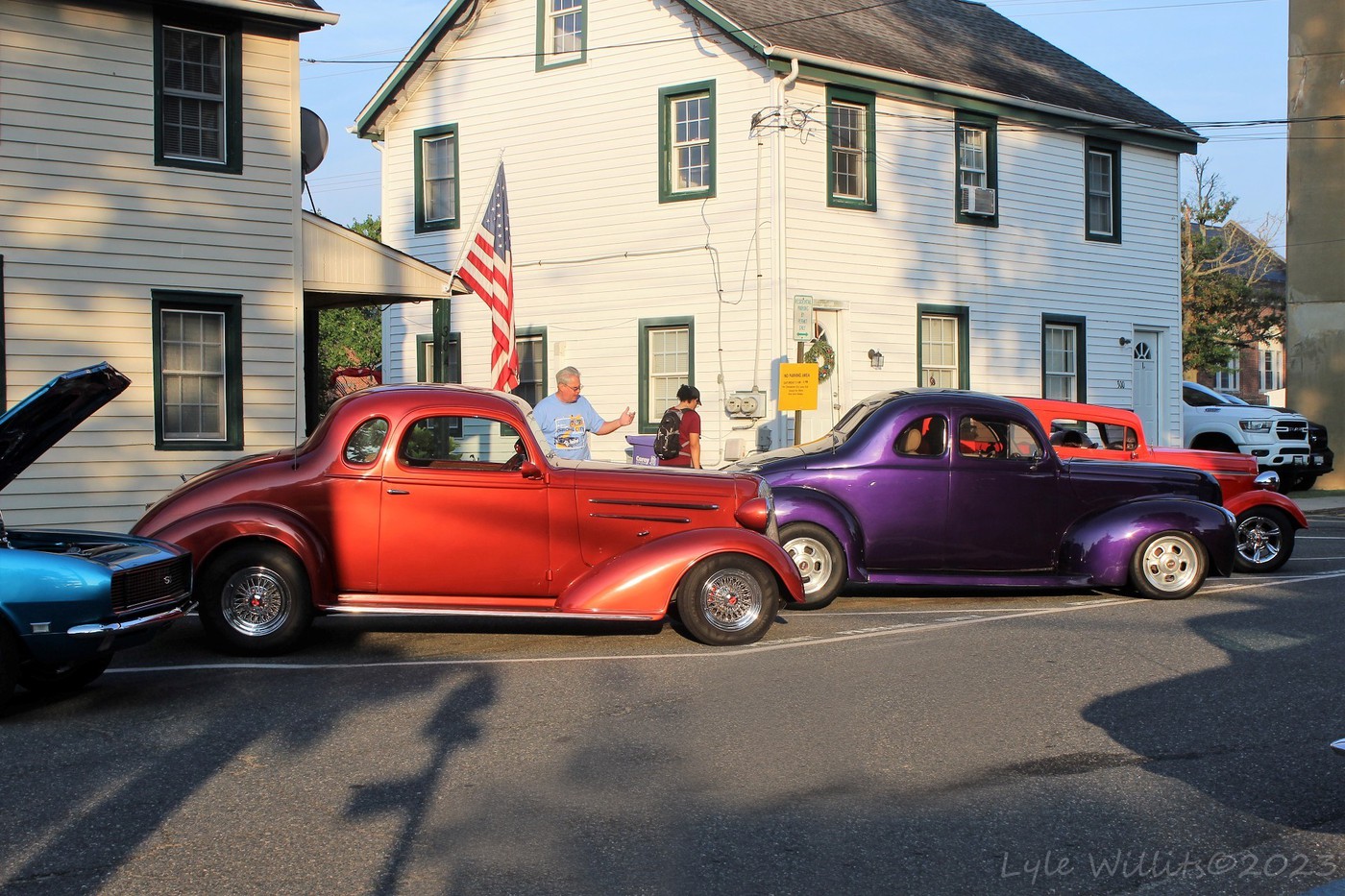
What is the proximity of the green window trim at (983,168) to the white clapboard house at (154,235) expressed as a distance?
36.5 feet

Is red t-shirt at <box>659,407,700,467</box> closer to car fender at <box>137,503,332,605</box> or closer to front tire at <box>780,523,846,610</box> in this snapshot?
front tire at <box>780,523,846,610</box>

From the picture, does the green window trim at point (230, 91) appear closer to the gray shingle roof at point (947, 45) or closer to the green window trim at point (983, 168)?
the gray shingle roof at point (947, 45)

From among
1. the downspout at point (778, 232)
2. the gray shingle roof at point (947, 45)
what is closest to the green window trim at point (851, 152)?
the gray shingle roof at point (947, 45)

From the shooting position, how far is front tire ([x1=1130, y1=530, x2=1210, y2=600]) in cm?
1205

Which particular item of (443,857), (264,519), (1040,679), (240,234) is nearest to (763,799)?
(443,857)

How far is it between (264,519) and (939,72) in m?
17.2

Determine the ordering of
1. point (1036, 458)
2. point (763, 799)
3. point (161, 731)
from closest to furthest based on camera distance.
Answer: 1. point (763, 799)
2. point (161, 731)
3. point (1036, 458)

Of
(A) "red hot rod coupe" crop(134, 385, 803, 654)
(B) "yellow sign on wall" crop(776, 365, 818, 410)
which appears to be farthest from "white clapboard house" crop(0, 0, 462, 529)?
(A) "red hot rod coupe" crop(134, 385, 803, 654)

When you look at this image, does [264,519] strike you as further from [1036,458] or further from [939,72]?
[939,72]

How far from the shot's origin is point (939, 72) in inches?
921

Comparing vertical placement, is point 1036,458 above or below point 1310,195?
below

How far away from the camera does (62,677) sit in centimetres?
842

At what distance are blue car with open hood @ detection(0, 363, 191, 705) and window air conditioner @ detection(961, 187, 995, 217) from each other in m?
17.5

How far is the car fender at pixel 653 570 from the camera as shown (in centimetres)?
948
